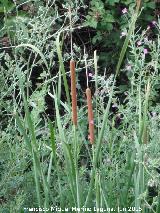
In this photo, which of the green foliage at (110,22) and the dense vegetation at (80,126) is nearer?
the dense vegetation at (80,126)

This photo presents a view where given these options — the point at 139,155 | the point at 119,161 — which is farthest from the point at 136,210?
the point at 119,161

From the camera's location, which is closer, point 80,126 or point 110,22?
point 80,126

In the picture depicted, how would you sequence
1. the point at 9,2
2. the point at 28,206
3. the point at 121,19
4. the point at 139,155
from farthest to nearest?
the point at 121,19, the point at 9,2, the point at 28,206, the point at 139,155

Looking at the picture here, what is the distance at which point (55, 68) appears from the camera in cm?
369

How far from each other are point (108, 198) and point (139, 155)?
1.08ft

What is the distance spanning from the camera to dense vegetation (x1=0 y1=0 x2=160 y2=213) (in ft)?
4.96

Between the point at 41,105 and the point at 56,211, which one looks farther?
the point at 41,105

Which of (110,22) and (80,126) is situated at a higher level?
(110,22)

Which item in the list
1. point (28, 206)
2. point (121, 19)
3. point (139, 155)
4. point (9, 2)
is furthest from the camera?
point (121, 19)

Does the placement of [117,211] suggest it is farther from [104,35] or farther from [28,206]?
[104,35]

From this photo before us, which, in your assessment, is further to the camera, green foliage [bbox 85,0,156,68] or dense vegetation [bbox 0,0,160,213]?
green foliage [bbox 85,0,156,68]

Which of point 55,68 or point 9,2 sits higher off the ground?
point 9,2

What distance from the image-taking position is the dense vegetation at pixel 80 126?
1.51 m

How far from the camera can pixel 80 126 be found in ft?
8.19
